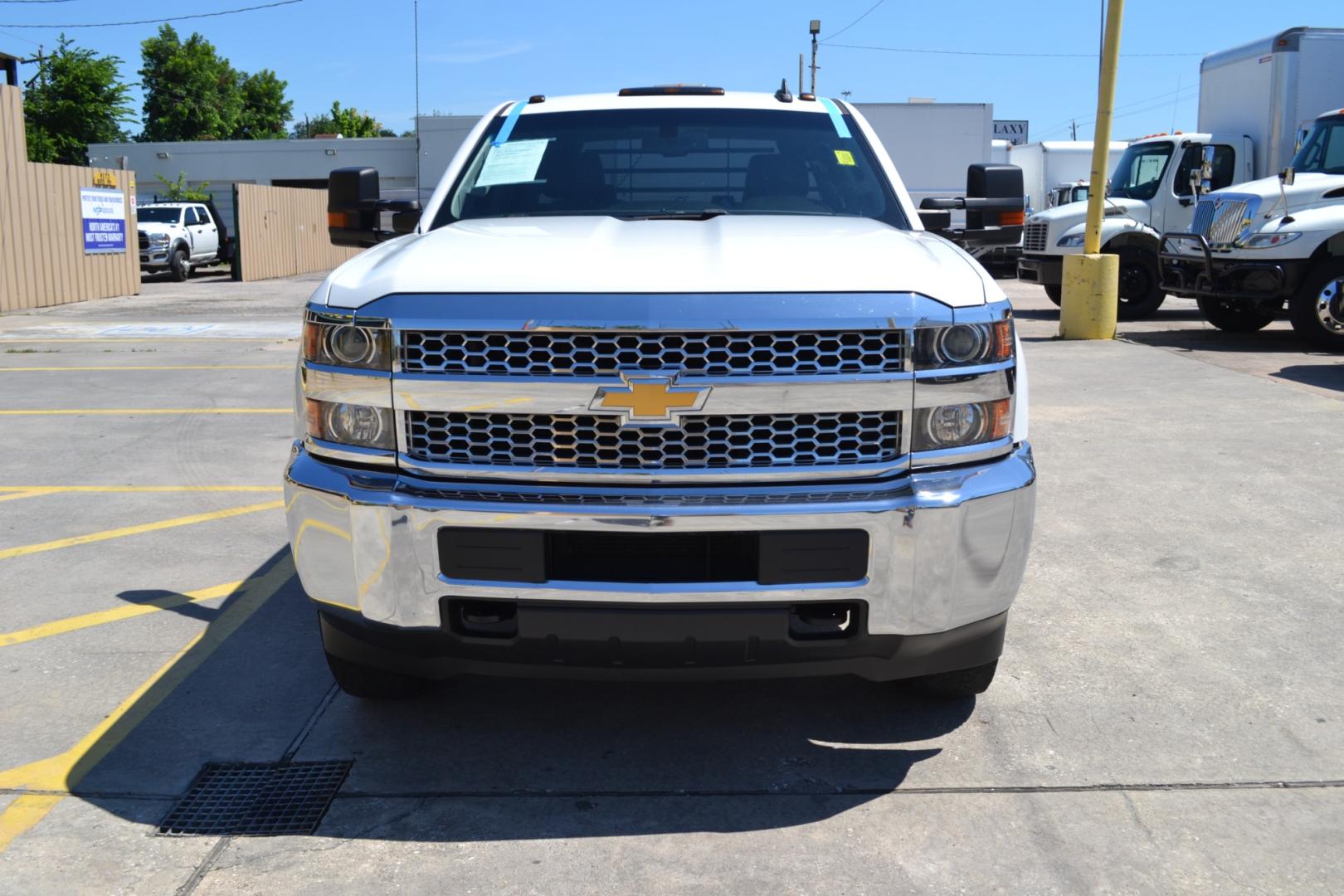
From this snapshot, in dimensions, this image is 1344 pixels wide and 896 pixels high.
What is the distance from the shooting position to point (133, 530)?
19.4 ft

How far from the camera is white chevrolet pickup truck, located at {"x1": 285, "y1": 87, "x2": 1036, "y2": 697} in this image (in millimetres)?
2953

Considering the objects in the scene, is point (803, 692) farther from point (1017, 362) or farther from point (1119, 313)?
point (1119, 313)

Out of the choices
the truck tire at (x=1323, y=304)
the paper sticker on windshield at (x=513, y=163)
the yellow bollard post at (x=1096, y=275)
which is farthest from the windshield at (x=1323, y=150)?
the paper sticker on windshield at (x=513, y=163)

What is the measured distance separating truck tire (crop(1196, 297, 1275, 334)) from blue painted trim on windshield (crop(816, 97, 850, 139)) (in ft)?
35.2

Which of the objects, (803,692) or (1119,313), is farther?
(1119,313)

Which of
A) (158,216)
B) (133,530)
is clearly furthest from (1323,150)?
(158,216)

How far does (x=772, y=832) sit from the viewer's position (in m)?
3.08

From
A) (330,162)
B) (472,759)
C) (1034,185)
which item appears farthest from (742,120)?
(330,162)

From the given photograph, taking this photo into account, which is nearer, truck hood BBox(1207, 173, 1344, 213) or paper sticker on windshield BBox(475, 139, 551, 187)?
paper sticker on windshield BBox(475, 139, 551, 187)

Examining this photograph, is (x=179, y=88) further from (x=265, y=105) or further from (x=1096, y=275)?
(x=1096, y=275)

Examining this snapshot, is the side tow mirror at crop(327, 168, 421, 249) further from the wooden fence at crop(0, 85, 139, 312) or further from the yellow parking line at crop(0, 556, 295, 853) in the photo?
the wooden fence at crop(0, 85, 139, 312)

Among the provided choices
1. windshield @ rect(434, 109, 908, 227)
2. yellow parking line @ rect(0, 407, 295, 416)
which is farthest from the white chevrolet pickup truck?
yellow parking line @ rect(0, 407, 295, 416)

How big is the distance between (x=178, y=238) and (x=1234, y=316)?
22.7 meters

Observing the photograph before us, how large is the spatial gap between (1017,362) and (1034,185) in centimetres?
2917
